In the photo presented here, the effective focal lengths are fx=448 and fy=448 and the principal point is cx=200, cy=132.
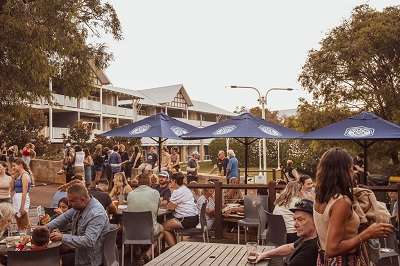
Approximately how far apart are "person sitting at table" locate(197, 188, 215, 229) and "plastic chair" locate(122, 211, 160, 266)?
2.20 meters

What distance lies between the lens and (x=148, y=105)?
53250 mm

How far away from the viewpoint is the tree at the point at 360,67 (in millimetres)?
21844

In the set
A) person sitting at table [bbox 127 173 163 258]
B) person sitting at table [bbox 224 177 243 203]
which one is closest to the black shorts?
person sitting at table [bbox 127 173 163 258]

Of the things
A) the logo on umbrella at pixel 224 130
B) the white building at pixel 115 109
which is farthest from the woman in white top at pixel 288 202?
the white building at pixel 115 109

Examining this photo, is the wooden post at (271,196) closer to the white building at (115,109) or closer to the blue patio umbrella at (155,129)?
the blue patio umbrella at (155,129)

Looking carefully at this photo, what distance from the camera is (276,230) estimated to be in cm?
627

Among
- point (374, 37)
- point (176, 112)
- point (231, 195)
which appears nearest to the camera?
point (231, 195)

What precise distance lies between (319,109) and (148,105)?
32261 millimetres

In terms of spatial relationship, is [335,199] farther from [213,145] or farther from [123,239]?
[213,145]

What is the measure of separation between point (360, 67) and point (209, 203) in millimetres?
15566

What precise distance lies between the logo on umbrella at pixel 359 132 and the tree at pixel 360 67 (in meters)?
13.3

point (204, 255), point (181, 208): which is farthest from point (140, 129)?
point (204, 255)

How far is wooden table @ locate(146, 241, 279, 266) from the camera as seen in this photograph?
4.61 meters

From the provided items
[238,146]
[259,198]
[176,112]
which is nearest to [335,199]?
[259,198]
